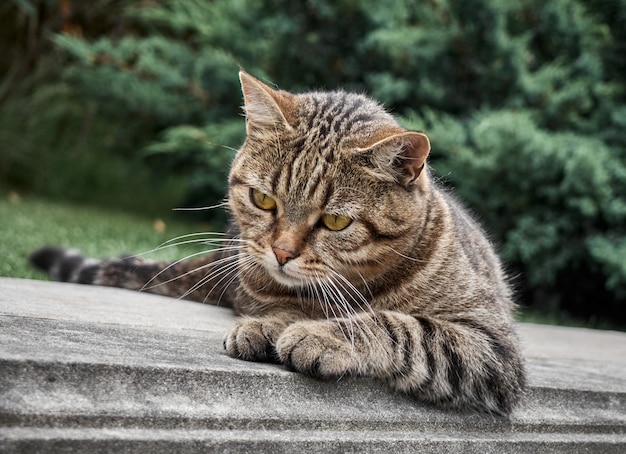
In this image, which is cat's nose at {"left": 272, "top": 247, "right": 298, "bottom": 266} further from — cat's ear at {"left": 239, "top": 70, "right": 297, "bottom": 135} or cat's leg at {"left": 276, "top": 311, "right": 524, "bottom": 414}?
cat's ear at {"left": 239, "top": 70, "right": 297, "bottom": 135}

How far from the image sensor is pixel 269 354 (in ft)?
6.04

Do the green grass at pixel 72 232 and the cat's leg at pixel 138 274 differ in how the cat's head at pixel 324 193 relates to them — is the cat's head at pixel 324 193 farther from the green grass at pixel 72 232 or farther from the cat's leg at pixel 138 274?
the green grass at pixel 72 232

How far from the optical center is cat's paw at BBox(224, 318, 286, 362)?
180 cm

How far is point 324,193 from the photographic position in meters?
1.91

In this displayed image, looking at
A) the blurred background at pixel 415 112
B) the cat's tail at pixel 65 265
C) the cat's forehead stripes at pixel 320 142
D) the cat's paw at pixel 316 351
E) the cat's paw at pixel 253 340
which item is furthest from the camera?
the blurred background at pixel 415 112

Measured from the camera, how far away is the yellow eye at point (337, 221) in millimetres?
1893

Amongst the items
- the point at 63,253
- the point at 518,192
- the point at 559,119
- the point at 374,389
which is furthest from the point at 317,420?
the point at 559,119

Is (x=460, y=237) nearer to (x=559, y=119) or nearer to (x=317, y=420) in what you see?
(x=317, y=420)

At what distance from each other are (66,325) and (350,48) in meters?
3.74

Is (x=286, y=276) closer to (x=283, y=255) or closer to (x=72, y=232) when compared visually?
(x=283, y=255)

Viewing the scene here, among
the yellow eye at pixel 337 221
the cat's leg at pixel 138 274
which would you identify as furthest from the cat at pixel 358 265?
the cat's leg at pixel 138 274

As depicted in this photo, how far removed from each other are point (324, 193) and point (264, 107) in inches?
13.9

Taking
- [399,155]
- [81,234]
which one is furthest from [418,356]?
[81,234]

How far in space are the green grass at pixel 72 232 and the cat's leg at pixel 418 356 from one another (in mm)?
1575
